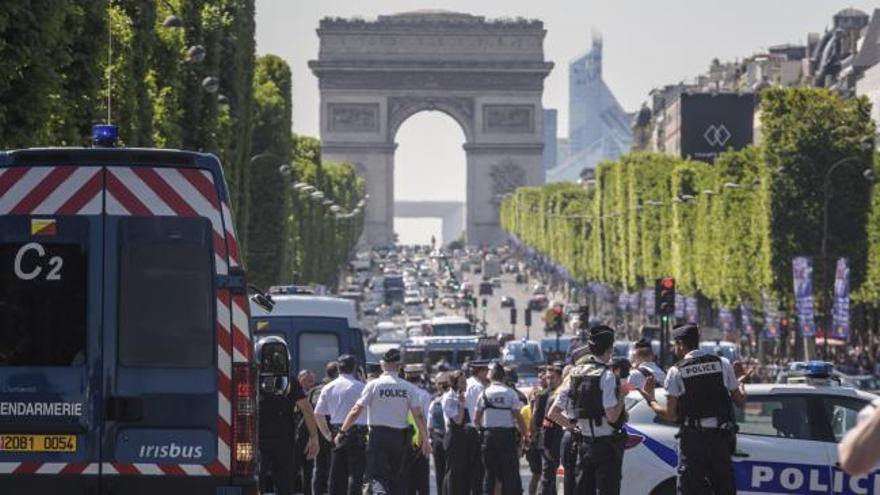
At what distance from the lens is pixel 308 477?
1117 inches

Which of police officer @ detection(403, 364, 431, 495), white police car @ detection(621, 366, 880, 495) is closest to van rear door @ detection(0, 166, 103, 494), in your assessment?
white police car @ detection(621, 366, 880, 495)

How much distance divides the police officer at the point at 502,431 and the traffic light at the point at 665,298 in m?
19.0

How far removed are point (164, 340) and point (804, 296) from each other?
175 ft

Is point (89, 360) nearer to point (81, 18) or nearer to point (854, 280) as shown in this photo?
point (81, 18)

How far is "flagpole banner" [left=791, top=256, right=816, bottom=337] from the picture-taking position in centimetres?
6738

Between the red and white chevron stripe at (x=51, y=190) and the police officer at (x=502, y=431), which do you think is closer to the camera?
the red and white chevron stripe at (x=51, y=190)

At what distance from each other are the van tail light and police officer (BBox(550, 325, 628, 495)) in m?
5.01

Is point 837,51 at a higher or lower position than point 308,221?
higher

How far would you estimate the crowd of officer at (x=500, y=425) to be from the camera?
63.2 ft

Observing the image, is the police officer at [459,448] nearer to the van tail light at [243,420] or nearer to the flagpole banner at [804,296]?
the van tail light at [243,420]

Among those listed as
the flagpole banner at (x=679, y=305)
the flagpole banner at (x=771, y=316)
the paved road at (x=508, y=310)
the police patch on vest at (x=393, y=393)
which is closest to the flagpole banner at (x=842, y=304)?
the flagpole banner at (x=771, y=316)

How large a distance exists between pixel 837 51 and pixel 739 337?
5073 centimetres

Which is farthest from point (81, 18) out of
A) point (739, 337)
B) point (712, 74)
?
point (712, 74)

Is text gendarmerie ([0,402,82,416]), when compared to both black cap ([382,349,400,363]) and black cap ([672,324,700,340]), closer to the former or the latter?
black cap ([672,324,700,340])
